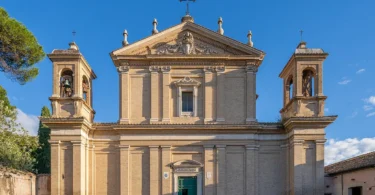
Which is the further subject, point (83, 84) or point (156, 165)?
point (83, 84)

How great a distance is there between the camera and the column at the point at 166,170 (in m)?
19.0

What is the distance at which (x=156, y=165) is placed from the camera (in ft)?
62.9

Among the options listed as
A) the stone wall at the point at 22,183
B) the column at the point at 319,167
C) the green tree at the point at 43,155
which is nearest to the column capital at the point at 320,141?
the column at the point at 319,167

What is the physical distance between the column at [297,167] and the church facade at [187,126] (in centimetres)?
4

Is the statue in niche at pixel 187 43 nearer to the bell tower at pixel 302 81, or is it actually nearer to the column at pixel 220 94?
the column at pixel 220 94

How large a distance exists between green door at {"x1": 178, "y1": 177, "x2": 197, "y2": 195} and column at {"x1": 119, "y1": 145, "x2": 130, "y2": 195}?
2463 millimetres

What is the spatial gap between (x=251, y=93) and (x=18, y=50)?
38.4 feet

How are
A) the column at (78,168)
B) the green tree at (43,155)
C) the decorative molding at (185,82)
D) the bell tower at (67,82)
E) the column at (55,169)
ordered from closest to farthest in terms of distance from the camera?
the column at (78,168) < the column at (55,169) < the bell tower at (67,82) < the decorative molding at (185,82) < the green tree at (43,155)

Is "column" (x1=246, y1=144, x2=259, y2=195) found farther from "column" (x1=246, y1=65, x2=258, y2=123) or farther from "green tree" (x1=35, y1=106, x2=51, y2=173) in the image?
"green tree" (x1=35, y1=106, x2=51, y2=173)

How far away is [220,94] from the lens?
64.1 feet

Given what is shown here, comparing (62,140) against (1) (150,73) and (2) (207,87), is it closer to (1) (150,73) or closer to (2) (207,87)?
(1) (150,73)

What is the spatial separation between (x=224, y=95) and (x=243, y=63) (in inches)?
71.6

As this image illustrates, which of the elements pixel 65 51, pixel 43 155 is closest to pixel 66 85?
pixel 65 51

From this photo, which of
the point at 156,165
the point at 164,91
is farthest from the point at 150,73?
the point at 156,165
